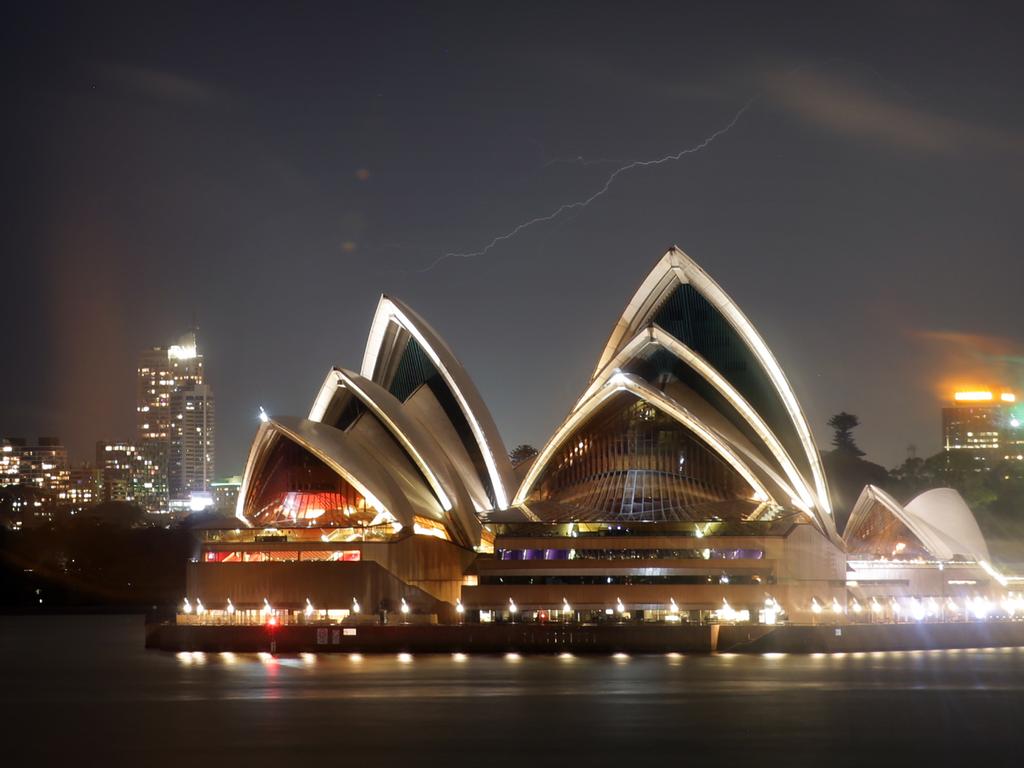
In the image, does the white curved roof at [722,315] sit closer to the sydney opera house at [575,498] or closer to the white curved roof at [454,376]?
the sydney opera house at [575,498]

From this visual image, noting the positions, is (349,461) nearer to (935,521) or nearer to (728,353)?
(728,353)

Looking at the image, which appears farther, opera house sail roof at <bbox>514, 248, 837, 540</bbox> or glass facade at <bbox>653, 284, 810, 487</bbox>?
glass facade at <bbox>653, 284, 810, 487</bbox>

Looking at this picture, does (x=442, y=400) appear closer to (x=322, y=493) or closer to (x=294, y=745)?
(x=322, y=493)

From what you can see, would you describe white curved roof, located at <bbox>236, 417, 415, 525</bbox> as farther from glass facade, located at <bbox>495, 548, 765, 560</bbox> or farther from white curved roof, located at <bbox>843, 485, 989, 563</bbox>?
white curved roof, located at <bbox>843, 485, 989, 563</bbox>

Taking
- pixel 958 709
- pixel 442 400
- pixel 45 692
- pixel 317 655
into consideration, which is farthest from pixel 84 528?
pixel 958 709

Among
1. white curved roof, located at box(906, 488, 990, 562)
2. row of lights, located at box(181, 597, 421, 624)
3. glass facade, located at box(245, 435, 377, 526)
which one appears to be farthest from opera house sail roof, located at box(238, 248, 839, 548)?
white curved roof, located at box(906, 488, 990, 562)

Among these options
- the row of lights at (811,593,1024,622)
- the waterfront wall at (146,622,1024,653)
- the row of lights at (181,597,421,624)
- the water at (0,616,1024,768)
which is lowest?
the water at (0,616,1024,768)
